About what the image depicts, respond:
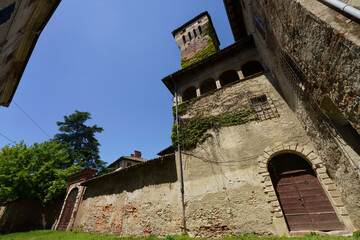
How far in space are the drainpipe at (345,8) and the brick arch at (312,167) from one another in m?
4.44

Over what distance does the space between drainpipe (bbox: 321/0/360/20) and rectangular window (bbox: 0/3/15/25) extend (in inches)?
391

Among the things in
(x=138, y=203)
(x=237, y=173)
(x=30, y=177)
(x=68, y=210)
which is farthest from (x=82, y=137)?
(x=237, y=173)

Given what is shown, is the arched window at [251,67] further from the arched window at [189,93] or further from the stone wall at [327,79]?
the stone wall at [327,79]

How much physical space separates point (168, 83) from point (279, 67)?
7.43 meters

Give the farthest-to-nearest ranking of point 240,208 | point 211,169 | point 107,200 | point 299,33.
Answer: point 107,200 → point 211,169 → point 240,208 → point 299,33

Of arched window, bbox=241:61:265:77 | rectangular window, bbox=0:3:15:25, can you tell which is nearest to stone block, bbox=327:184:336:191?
arched window, bbox=241:61:265:77

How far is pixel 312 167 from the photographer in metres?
5.20

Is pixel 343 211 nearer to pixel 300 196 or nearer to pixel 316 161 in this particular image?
pixel 300 196

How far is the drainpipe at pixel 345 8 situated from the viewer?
7.79 feet

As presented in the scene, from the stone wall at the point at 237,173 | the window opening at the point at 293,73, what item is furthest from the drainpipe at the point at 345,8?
the stone wall at the point at 237,173

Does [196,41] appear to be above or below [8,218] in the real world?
above

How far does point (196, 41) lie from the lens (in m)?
15.9

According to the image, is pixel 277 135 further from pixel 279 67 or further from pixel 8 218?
pixel 8 218

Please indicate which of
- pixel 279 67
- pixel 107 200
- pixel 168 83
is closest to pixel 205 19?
pixel 168 83
